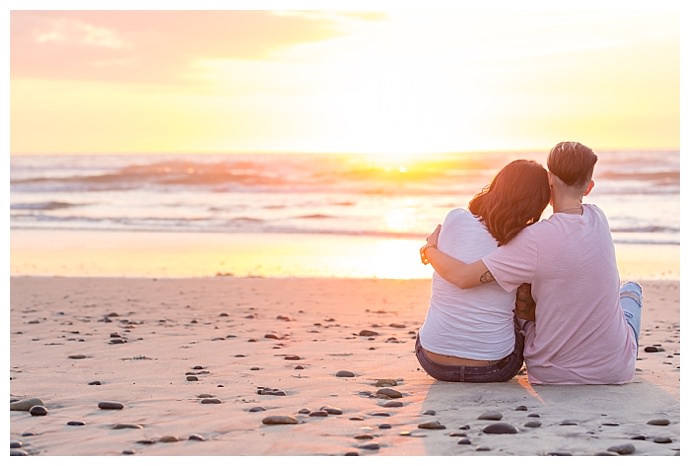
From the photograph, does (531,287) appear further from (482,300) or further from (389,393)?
(389,393)

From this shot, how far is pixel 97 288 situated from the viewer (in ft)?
34.1

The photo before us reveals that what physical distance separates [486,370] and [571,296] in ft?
2.16

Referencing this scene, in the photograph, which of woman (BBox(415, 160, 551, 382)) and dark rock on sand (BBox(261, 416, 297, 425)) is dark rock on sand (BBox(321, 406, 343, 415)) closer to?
dark rock on sand (BBox(261, 416, 297, 425))

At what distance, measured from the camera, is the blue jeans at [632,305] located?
5.37 m

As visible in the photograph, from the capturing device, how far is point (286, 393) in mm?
5082

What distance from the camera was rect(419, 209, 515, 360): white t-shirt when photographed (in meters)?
5.05

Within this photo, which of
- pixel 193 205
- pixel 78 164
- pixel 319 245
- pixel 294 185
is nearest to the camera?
pixel 319 245

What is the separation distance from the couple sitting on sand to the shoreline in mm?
6513

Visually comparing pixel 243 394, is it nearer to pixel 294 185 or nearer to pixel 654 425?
pixel 654 425

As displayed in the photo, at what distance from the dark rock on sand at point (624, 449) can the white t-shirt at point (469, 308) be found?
1365 millimetres

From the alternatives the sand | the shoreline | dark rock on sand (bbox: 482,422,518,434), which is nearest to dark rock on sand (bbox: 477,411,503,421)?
the sand

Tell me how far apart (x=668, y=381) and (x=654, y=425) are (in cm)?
118

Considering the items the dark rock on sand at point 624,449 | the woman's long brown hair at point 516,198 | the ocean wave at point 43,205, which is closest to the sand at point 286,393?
the dark rock on sand at point 624,449
